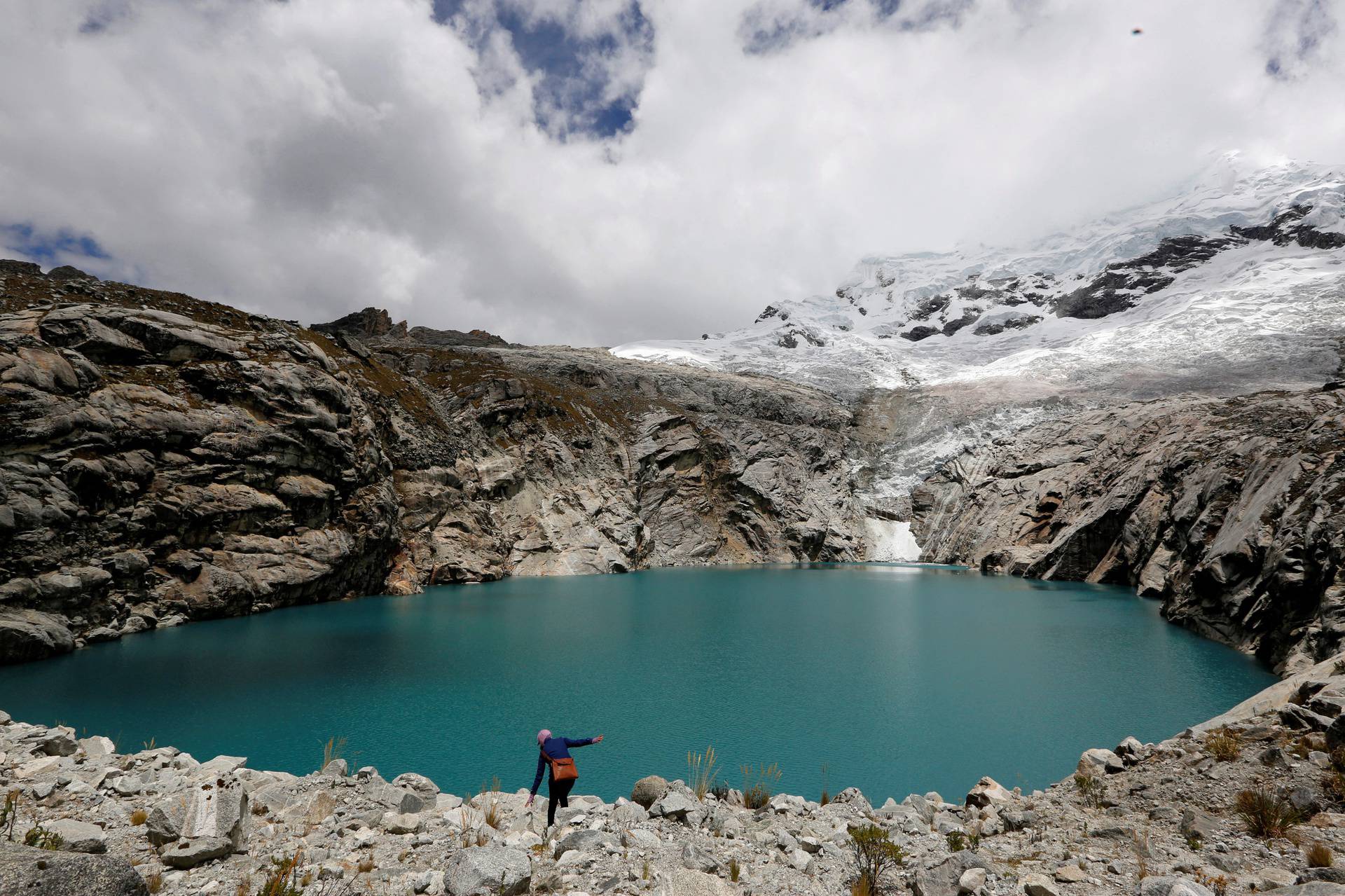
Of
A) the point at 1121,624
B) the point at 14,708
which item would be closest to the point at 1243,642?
the point at 1121,624

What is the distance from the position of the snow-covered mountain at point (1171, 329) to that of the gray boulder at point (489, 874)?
120 meters

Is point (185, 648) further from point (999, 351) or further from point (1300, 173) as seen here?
point (1300, 173)

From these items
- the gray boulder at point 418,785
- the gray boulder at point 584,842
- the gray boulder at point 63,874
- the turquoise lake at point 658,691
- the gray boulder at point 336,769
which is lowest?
the turquoise lake at point 658,691

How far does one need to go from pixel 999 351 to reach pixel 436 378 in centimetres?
13997

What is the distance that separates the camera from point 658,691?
21.9 m

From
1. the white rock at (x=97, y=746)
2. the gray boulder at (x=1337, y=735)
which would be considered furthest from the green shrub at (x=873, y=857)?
the white rock at (x=97, y=746)

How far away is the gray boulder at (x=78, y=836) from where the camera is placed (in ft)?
20.2

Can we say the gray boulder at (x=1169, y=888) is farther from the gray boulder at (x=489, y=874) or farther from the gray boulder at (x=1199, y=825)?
the gray boulder at (x=489, y=874)

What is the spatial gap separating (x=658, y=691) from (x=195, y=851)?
54.6 ft

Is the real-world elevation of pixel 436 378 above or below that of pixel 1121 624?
above

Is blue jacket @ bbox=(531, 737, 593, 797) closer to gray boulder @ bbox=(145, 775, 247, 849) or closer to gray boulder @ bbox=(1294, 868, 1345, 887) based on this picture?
gray boulder @ bbox=(145, 775, 247, 849)

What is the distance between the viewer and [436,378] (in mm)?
86062

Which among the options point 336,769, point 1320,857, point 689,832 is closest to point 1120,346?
point 1320,857

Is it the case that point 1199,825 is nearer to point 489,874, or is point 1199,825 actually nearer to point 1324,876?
point 1324,876
